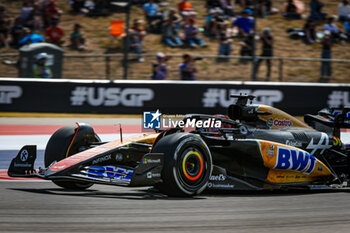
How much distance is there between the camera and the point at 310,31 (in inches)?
682

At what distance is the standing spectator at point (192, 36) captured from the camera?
16.3 metres

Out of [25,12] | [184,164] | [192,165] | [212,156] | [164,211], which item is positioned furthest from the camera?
[25,12]

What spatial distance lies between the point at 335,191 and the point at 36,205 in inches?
146

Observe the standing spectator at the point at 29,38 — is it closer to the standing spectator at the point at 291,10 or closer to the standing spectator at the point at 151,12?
the standing spectator at the point at 151,12

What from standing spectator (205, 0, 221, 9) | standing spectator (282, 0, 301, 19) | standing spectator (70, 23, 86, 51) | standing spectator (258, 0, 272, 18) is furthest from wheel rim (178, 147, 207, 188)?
standing spectator (282, 0, 301, 19)

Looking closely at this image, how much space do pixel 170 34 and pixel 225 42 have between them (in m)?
1.62

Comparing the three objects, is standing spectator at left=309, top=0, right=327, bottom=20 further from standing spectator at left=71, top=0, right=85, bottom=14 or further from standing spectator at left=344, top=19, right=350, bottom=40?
standing spectator at left=71, top=0, right=85, bottom=14

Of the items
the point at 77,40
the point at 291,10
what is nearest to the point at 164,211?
the point at 77,40

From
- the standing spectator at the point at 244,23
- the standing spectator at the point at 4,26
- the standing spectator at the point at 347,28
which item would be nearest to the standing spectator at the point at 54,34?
the standing spectator at the point at 4,26

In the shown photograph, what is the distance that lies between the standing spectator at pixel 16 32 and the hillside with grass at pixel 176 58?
28 cm

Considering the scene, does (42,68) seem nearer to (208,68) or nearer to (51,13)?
(51,13)

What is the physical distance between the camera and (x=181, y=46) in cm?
1605

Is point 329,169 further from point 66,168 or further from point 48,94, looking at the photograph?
point 48,94

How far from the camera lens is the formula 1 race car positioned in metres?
5.72
